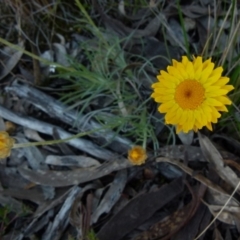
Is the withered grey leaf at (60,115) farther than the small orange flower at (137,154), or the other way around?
the withered grey leaf at (60,115)

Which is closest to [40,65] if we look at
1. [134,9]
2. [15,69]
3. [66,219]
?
[15,69]

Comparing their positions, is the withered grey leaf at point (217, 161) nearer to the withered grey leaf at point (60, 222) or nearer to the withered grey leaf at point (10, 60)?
the withered grey leaf at point (60, 222)

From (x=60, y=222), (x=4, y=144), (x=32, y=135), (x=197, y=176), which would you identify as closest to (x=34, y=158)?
(x=32, y=135)

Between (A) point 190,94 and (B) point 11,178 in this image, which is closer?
(A) point 190,94

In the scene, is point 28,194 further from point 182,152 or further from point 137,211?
point 182,152

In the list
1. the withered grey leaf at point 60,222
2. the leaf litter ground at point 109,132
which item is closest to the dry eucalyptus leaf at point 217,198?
the leaf litter ground at point 109,132

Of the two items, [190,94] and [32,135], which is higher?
[190,94]

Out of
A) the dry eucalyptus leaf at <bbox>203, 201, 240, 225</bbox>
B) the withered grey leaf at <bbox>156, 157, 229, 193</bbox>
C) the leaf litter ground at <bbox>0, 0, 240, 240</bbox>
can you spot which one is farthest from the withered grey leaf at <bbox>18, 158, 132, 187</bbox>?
the dry eucalyptus leaf at <bbox>203, 201, 240, 225</bbox>

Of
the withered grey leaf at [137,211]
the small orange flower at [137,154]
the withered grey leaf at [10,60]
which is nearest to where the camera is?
the small orange flower at [137,154]
